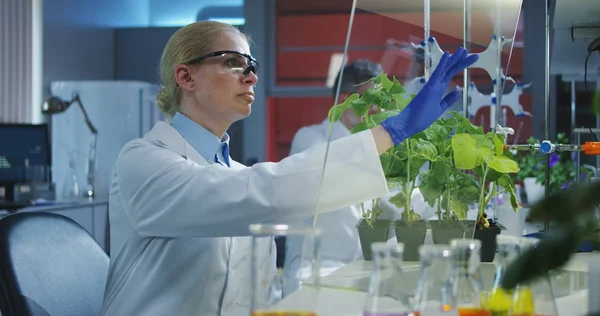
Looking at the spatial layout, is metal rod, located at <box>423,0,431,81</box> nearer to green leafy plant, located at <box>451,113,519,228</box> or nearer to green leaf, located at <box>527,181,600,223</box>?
green leafy plant, located at <box>451,113,519,228</box>

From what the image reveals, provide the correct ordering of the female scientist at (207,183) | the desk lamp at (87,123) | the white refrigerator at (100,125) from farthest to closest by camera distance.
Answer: the white refrigerator at (100,125), the desk lamp at (87,123), the female scientist at (207,183)

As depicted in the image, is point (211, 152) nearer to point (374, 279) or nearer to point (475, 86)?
point (374, 279)

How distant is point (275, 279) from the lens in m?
0.77

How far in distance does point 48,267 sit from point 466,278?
88cm

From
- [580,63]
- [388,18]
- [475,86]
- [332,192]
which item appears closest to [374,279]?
[332,192]

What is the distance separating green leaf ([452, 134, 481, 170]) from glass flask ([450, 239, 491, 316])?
2.04 feet

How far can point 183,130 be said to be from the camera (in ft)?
5.47

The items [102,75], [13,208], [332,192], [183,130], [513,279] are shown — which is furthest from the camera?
→ [102,75]

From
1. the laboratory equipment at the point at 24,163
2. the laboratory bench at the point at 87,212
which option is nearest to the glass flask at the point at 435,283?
the laboratory bench at the point at 87,212

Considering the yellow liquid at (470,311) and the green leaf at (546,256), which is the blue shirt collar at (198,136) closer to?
the yellow liquid at (470,311)

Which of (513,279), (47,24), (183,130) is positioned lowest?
(513,279)

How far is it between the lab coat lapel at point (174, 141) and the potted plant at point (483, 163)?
570 mm

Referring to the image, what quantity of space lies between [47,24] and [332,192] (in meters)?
5.00

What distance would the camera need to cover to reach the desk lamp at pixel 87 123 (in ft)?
15.6
